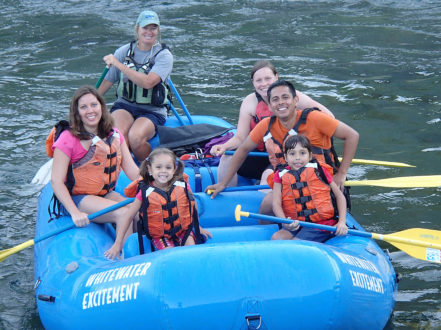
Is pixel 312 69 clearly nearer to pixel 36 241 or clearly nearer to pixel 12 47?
pixel 12 47

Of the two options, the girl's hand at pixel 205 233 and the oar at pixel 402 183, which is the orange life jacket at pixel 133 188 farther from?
the oar at pixel 402 183

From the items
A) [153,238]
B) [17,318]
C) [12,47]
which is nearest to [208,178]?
[153,238]

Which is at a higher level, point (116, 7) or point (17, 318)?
point (116, 7)

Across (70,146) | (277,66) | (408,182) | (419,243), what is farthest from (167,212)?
(277,66)

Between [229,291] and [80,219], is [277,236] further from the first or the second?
[80,219]

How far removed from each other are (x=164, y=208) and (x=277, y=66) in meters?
6.06

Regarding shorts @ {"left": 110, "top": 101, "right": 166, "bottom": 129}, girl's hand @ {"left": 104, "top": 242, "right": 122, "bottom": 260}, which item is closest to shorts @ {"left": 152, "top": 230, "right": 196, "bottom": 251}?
girl's hand @ {"left": 104, "top": 242, "right": 122, "bottom": 260}

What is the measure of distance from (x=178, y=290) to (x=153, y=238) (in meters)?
0.81

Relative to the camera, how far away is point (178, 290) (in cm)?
297

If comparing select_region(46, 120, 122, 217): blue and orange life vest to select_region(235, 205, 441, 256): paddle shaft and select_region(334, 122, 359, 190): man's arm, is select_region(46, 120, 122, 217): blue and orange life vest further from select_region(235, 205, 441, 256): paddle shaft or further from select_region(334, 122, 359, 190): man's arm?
select_region(334, 122, 359, 190): man's arm

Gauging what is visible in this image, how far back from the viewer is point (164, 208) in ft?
12.1

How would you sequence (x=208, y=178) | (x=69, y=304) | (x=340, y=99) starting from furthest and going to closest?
(x=340, y=99) < (x=208, y=178) < (x=69, y=304)

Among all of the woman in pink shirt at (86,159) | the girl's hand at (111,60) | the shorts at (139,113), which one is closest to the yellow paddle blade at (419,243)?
the woman in pink shirt at (86,159)

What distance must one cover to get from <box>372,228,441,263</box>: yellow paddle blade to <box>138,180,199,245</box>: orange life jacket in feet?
3.21
